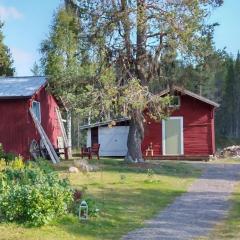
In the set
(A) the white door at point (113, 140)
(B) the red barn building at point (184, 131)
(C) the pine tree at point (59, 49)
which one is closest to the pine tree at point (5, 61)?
(C) the pine tree at point (59, 49)

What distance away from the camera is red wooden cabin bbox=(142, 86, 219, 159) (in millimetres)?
33594

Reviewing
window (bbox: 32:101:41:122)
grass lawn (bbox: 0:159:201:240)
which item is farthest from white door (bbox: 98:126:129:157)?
grass lawn (bbox: 0:159:201:240)

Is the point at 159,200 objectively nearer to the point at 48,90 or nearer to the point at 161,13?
the point at 161,13

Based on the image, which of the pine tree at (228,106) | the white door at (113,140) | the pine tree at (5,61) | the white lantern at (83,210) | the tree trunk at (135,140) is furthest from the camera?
the pine tree at (228,106)

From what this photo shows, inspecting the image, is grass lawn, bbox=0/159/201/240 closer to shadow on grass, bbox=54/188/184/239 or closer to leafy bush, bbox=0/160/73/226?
shadow on grass, bbox=54/188/184/239

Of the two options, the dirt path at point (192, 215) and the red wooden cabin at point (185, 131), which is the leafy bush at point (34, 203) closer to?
the dirt path at point (192, 215)

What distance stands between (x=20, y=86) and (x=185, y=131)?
1287 cm

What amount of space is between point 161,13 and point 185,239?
51.0 feet

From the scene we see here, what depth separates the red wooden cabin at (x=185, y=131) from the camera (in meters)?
33.6

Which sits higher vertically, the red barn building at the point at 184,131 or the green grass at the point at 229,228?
the red barn building at the point at 184,131

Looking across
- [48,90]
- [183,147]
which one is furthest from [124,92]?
[183,147]

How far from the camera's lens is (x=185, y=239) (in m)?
8.70

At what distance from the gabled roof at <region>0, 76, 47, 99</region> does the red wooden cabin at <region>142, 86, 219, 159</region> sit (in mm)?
9705

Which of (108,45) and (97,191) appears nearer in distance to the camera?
(97,191)
